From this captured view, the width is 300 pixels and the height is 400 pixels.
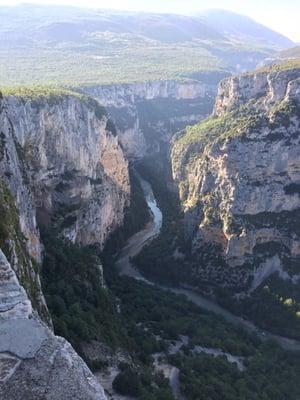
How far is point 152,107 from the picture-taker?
481 ft

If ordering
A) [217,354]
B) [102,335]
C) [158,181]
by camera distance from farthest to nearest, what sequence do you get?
1. [158,181]
2. [217,354]
3. [102,335]

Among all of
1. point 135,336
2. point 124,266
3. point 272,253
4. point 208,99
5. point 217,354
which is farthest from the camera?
point 208,99

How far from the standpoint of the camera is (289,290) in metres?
64.9

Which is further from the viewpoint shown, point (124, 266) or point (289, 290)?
point (124, 266)

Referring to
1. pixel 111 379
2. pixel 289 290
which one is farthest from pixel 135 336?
pixel 289 290

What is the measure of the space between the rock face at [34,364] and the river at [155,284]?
147 feet

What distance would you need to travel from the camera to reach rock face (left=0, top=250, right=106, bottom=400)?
50.3ft

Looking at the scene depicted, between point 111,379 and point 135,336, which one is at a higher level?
point 111,379

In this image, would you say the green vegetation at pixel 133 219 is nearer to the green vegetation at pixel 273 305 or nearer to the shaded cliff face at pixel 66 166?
the shaded cliff face at pixel 66 166

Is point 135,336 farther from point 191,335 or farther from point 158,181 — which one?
point 158,181

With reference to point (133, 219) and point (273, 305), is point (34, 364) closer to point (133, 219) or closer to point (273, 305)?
point (273, 305)

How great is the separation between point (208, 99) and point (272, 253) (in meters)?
104

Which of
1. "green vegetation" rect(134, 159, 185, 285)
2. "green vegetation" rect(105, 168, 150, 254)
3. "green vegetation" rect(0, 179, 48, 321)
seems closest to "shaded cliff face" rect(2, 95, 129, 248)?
"green vegetation" rect(105, 168, 150, 254)

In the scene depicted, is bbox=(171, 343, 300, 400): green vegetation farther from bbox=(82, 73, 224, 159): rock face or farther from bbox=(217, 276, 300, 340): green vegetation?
bbox=(82, 73, 224, 159): rock face
